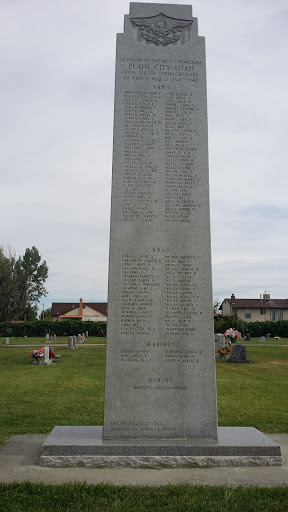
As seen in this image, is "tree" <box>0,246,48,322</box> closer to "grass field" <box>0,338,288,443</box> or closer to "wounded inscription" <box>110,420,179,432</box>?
"grass field" <box>0,338,288,443</box>

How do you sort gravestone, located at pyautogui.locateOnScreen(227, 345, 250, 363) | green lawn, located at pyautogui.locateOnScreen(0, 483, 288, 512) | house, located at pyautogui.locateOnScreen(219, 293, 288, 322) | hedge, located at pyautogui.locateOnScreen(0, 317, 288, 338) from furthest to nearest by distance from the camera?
house, located at pyautogui.locateOnScreen(219, 293, 288, 322)
hedge, located at pyautogui.locateOnScreen(0, 317, 288, 338)
gravestone, located at pyautogui.locateOnScreen(227, 345, 250, 363)
green lawn, located at pyautogui.locateOnScreen(0, 483, 288, 512)

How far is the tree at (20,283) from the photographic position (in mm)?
59250

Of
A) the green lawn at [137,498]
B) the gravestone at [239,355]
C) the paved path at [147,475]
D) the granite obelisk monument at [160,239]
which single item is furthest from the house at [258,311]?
the green lawn at [137,498]

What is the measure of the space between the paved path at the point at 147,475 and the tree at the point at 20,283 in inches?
2216

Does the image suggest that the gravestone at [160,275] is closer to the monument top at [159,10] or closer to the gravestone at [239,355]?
the monument top at [159,10]

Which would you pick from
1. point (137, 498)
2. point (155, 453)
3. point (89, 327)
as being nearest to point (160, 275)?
point (155, 453)

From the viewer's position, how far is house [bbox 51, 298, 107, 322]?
72688mm

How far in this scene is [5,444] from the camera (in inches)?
241

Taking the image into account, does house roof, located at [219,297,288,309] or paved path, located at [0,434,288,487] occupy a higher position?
house roof, located at [219,297,288,309]

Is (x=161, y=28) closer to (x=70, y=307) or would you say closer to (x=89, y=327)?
(x=89, y=327)

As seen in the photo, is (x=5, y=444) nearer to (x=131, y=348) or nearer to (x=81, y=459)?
(x=81, y=459)

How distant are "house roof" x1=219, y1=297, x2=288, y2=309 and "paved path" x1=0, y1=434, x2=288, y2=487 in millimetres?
66721

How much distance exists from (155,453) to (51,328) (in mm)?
47314

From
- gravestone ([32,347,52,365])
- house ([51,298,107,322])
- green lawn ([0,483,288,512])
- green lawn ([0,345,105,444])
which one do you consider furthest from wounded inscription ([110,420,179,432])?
house ([51,298,107,322])
